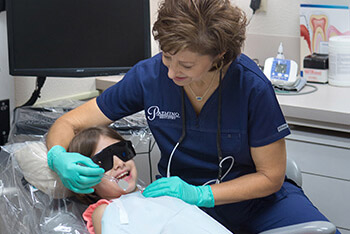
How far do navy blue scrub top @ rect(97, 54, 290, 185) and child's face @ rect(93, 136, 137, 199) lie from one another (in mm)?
141

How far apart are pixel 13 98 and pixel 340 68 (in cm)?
149

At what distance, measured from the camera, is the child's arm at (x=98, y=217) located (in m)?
1.48

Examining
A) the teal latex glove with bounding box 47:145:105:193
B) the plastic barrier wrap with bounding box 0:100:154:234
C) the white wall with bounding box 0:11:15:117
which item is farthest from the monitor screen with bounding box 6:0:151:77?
the teal latex glove with bounding box 47:145:105:193

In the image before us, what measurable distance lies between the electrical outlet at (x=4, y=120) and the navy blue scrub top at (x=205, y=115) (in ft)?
1.81

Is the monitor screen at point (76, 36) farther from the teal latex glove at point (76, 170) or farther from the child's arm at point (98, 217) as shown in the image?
the child's arm at point (98, 217)

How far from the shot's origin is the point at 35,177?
65.2 inches

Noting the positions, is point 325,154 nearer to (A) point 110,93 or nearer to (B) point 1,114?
(A) point 110,93

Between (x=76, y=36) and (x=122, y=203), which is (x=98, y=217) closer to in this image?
(x=122, y=203)

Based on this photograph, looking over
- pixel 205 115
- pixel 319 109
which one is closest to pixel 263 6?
pixel 319 109

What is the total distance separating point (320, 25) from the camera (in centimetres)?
259

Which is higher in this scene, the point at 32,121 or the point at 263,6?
the point at 263,6

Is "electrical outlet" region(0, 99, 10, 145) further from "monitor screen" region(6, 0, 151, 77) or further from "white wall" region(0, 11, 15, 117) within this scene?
"monitor screen" region(6, 0, 151, 77)

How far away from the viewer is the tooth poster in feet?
8.35

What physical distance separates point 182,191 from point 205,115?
0.93 ft
